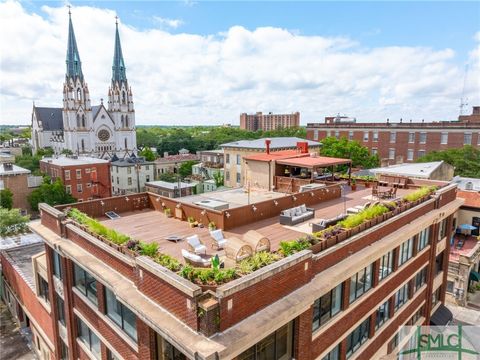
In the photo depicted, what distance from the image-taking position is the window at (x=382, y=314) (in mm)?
16044

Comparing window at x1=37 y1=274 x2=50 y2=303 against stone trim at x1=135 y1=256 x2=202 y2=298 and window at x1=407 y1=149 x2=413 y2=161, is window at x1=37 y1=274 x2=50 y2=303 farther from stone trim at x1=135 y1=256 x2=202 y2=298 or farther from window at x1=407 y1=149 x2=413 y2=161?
window at x1=407 y1=149 x2=413 y2=161

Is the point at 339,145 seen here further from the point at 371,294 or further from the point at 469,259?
the point at 371,294

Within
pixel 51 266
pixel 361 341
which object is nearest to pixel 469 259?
pixel 361 341

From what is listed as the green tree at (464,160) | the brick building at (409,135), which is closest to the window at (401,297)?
the brick building at (409,135)

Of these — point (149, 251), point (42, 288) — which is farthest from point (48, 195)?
point (149, 251)

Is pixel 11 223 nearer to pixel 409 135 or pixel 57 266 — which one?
pixel 57 266

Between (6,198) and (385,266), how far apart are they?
59.5 m

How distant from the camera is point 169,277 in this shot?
27.1ft

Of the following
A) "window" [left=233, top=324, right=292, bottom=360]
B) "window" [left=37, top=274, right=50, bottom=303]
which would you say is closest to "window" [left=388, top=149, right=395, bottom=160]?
"window" [left=233, top=324, right=292, bottom=360]

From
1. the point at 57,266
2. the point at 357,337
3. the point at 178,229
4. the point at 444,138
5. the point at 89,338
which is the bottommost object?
the point at 357,337

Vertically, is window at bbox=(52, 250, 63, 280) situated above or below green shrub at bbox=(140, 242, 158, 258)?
below

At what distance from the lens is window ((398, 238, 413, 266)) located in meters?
16.9

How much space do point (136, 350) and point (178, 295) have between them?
4.12 metres

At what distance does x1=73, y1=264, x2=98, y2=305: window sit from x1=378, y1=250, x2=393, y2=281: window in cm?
1252
